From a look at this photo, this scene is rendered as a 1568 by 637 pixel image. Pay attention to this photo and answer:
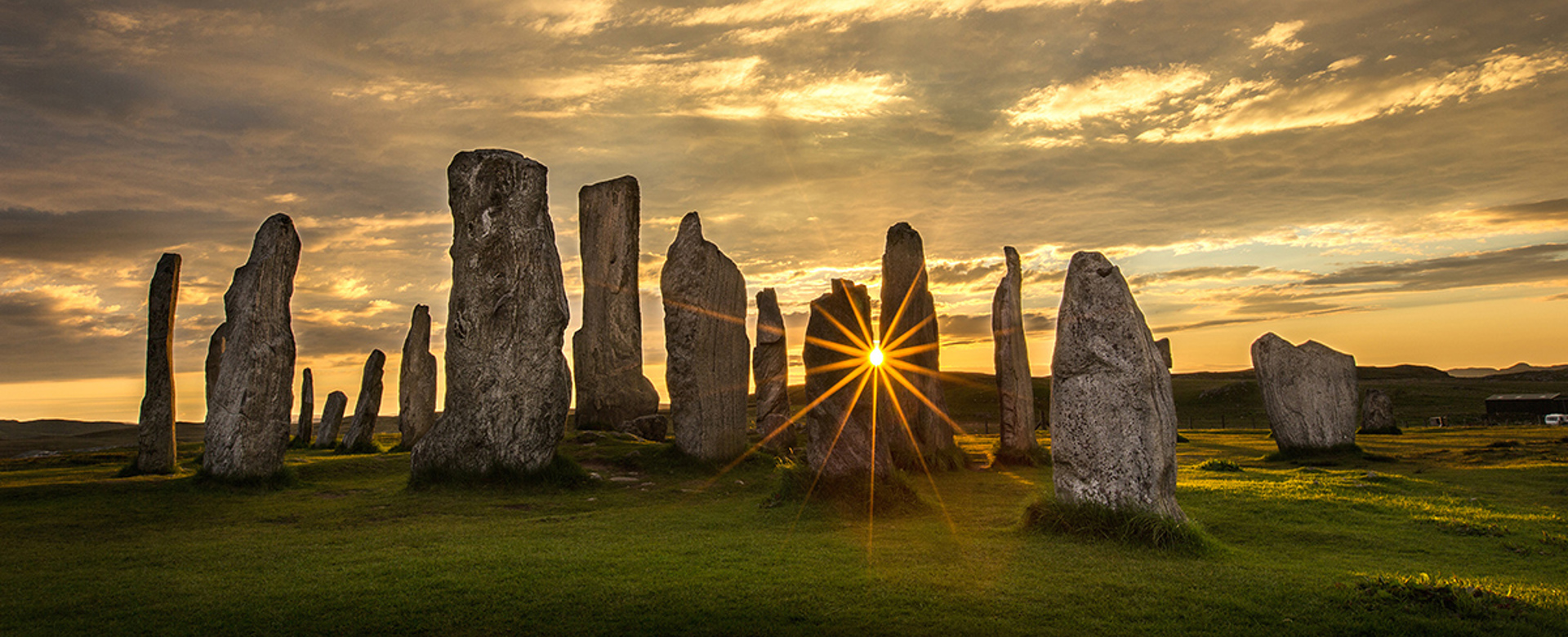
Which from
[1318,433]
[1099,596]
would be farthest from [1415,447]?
[1099,596]

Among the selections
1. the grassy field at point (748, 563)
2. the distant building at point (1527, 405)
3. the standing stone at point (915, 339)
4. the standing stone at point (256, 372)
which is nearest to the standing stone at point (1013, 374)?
the standing stone at point (915, 339)

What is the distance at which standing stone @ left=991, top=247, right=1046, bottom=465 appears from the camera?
63.5ft

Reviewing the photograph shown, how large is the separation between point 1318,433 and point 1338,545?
1280 centimetres

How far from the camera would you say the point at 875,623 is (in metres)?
6.73

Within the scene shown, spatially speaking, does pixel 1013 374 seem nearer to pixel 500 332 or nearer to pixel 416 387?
pixel 500 332

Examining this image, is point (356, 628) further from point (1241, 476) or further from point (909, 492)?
point (1241, 476)

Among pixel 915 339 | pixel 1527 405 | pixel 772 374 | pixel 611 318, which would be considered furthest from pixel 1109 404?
pixel 1527 405

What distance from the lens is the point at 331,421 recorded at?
29266mm

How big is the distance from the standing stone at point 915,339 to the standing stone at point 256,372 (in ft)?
38.3

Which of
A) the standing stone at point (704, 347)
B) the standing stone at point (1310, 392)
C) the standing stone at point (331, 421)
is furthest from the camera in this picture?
the standing stone at point (331, 421)

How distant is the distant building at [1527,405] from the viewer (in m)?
49.9

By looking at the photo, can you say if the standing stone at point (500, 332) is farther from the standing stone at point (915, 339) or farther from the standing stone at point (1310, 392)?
the standing stone at point (1310, 392)

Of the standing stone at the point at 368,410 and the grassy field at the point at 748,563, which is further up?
the standing stone at the point at 368,410

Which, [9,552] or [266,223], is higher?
[266,223]
